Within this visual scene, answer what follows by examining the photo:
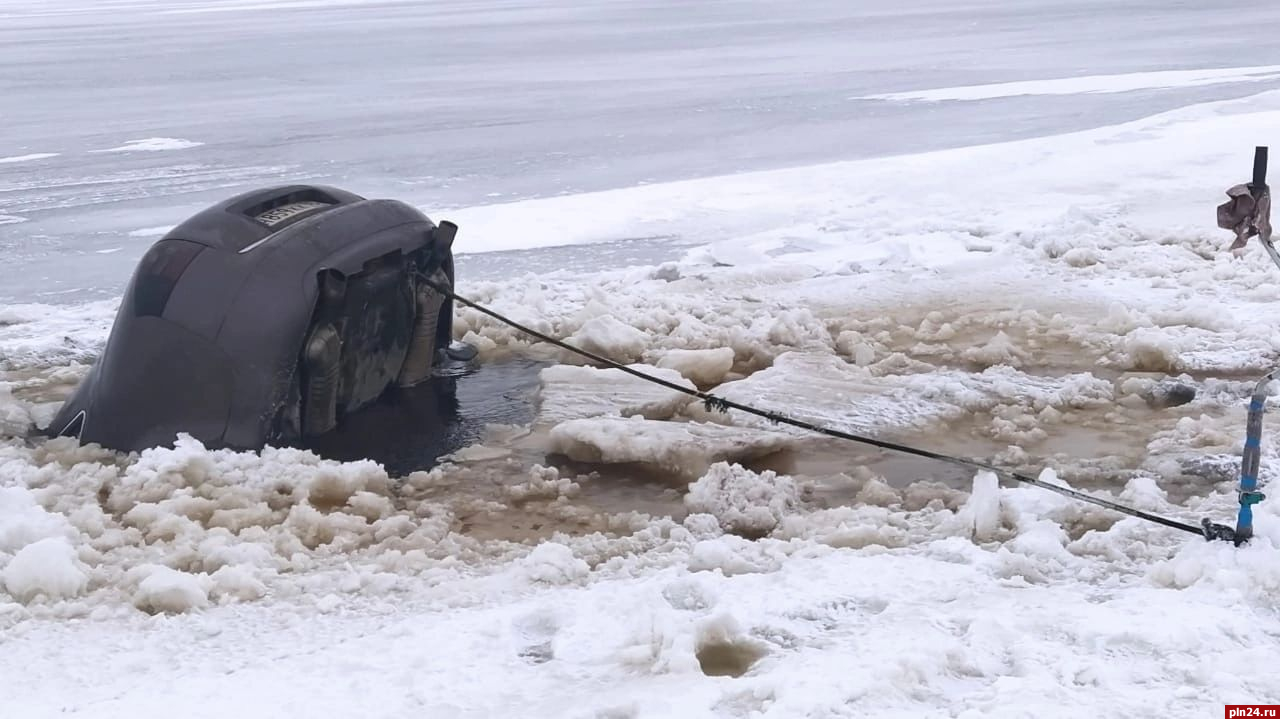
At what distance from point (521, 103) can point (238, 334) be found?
1283cm

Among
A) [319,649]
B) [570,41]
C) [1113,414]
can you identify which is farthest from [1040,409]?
[570,41]

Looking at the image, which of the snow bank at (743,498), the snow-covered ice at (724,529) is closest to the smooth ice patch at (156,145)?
the snow-covered ice at (724,529)

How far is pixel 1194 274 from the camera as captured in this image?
24.2 ft

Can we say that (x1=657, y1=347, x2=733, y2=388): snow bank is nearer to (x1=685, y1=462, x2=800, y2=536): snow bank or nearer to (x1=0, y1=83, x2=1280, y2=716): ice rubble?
(x1=0, y1=83, x2=1280, y2=716): ice rubble

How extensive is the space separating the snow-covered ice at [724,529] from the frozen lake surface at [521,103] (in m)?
3.12

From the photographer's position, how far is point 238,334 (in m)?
4.73

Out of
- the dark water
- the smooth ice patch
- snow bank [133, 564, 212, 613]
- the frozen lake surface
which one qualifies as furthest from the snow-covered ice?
the smooth ice patch

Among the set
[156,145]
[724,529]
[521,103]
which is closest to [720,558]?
[724,529]

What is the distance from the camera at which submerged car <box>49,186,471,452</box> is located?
15.6ft

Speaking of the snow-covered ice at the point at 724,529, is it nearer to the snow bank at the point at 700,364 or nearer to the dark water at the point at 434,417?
the snow bank at the point at 700,364

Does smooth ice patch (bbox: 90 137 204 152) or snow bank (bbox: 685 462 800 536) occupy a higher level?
smooth ice patch (bbox: 90 137 204 152)

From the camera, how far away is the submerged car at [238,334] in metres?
4.75

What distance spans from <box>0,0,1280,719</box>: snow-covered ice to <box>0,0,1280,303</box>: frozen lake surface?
3117 mm

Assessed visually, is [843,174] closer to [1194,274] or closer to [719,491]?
[1194,274]
